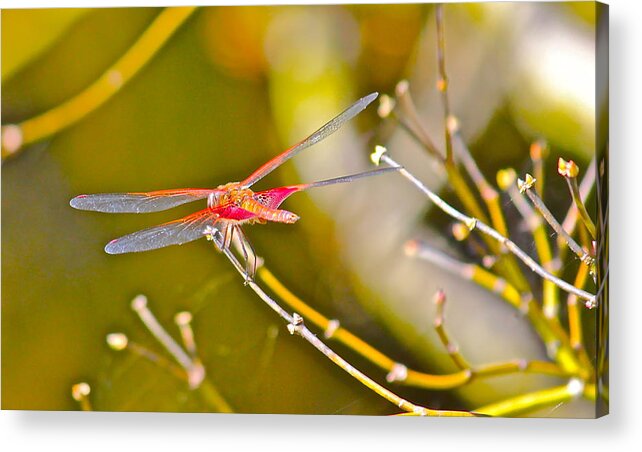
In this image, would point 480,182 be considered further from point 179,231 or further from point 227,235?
point 179,231

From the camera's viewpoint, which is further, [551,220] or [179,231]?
[179,231]

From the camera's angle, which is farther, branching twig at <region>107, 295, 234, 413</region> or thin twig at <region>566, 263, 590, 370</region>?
branching twig at <region>107, 295, 234, 413</region>

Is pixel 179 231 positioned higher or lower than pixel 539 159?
lower

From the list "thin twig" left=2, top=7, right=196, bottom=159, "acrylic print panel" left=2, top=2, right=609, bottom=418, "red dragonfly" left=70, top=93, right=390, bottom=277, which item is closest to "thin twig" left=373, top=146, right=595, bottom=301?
"acrylic print panel" left=2, top=2, right=609, bottom=418

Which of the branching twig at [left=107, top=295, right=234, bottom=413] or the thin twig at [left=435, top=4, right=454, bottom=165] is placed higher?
the thin twig at [left=435, top=4, right=454, bottom=165]

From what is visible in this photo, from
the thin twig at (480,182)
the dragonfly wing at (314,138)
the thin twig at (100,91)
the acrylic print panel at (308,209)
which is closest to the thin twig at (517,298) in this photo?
the acrylic print panel at (308,209)

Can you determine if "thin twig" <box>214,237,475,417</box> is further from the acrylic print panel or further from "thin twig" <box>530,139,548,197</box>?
"thin twig" <box>530,139,548,197</box>

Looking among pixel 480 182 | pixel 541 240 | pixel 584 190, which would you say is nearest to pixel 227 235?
pixel 480 182

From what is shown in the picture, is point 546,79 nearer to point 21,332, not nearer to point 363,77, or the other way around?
point 363,77
